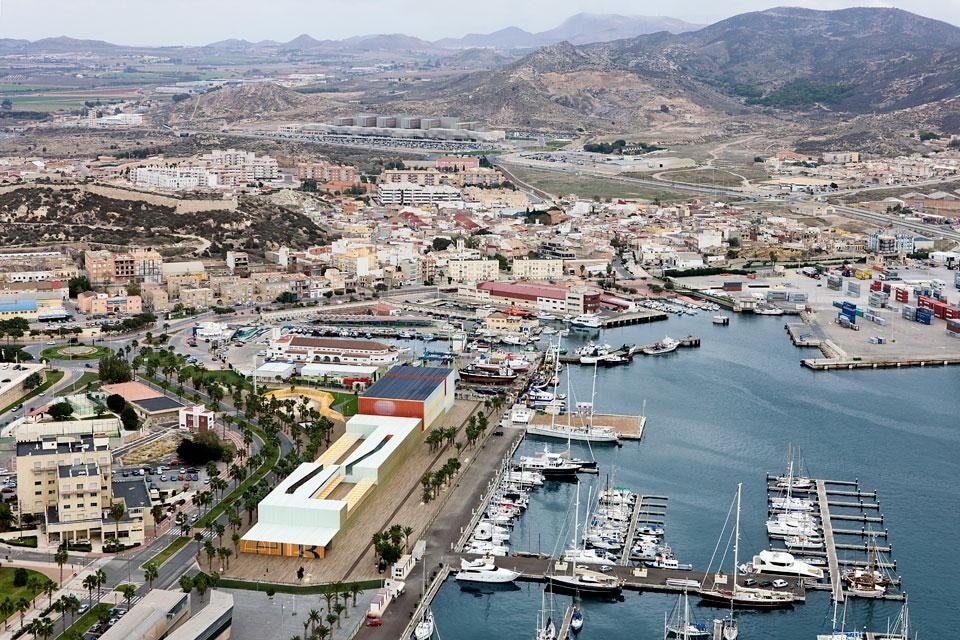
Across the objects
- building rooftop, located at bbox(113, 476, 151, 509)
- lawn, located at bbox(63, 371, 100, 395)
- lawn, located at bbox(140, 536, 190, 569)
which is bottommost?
lawn, located at bbox(140, 536, 190, 569)

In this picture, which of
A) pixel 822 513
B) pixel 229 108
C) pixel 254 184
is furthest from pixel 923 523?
pixel 229 108

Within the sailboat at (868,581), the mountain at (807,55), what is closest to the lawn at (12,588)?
the sailboat at (868,581)

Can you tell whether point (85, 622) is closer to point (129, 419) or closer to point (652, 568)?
point (652, 568)

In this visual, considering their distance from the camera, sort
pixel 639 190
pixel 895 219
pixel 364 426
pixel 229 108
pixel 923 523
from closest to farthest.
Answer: pixel 923 523 < pixel 364 426 < pixel 895 219 < pixel 639 190 < pixel 229 108

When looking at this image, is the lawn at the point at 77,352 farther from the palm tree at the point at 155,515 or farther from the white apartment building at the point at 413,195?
the white apartment building at the point at 413,195

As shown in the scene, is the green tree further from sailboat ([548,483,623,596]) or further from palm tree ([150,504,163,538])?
sailboat ([548,483,623,596])

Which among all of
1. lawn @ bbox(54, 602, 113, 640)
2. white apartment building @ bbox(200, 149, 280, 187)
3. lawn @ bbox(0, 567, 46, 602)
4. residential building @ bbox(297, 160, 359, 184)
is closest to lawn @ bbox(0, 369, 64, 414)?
lawn @ bbox(0, 567, 46, 602)

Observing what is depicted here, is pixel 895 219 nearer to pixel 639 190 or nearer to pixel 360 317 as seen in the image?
pixel 639 190
